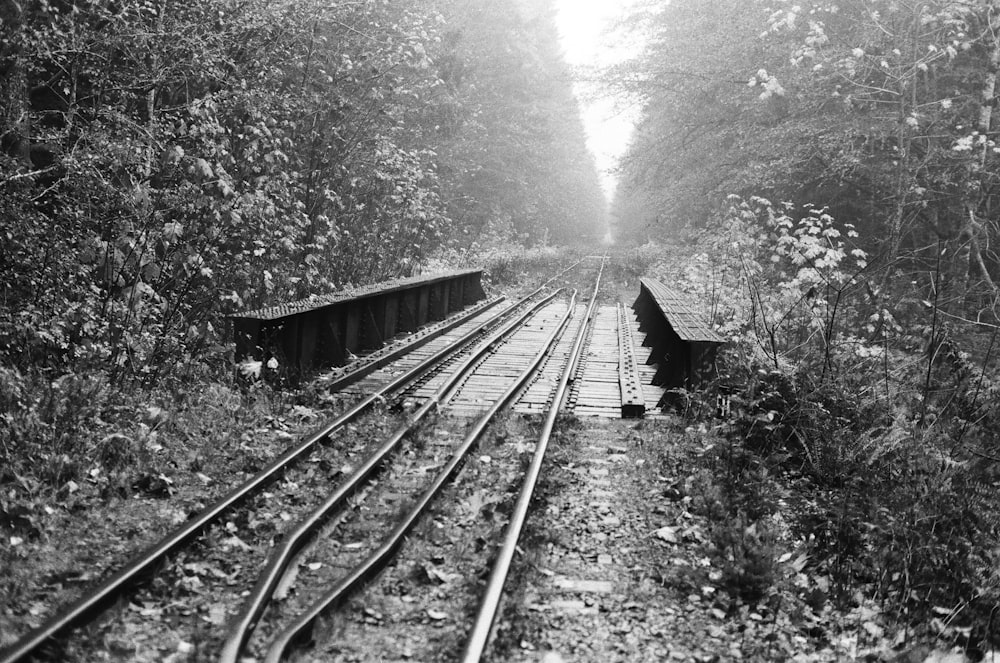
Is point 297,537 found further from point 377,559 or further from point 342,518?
point 342,518

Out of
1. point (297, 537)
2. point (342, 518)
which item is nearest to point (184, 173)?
point (342, 518)

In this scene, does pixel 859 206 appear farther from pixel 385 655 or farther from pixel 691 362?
pixel 385 655

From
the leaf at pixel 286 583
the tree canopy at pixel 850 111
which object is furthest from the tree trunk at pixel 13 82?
the tree canopy at pixel 850 111

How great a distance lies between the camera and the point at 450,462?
6.79m

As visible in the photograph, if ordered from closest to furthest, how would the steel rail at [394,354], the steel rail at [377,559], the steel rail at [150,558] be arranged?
the steel rail at [150,558] < the steel rail at [377,559] < the steel rail at [394,354]

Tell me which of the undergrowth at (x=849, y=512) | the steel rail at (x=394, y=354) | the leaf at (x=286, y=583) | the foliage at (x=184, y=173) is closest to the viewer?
the leaf at (x=286, y=583)

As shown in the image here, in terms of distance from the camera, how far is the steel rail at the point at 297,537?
382 cm

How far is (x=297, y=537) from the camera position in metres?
5.03

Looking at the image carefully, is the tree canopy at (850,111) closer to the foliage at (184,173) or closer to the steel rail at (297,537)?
the foliage at (184,173)

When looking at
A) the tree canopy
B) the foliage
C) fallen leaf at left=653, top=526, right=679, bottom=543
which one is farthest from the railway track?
the tree canopy

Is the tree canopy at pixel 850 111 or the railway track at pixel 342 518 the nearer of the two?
the railway track at pixel 342 518

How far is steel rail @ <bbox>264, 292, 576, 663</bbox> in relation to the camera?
381 centimetres

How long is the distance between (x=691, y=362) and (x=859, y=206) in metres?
13.5

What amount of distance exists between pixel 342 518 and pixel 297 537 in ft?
A: 2.30
